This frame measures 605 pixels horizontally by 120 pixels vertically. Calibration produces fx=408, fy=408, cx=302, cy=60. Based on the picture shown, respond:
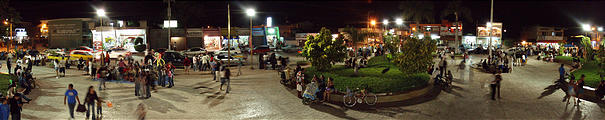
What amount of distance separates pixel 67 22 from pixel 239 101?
54007 mm

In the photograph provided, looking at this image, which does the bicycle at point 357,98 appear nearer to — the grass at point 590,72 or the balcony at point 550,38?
the grass at point 590,72

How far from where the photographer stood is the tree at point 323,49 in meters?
21.3

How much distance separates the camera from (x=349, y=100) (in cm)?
1454

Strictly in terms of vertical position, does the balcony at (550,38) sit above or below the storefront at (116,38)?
above

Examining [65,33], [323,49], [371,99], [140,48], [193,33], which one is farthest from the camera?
[65,33]

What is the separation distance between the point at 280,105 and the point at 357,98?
2804 millimetres

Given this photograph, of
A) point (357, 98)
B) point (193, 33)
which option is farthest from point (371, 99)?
point (193, 33)

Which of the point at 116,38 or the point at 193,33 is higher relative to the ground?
the point at 193,33

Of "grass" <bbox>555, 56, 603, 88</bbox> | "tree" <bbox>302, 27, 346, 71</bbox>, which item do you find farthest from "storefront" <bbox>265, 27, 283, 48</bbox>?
"tree" <bbox>302, 27, 346, 71</bbox>

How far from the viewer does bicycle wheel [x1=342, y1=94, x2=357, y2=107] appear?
14.4m

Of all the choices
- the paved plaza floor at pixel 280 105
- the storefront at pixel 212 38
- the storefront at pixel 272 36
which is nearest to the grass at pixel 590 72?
the paved plaza floor at pixel 280 105

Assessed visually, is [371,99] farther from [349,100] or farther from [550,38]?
[550,38]

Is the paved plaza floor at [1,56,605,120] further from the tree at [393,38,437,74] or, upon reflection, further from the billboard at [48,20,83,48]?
the billboard at [48,20,83,48]

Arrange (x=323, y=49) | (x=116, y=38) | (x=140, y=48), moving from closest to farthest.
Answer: (x=323, y=49)
(x=140, y=48)
(x=116, y=38)
